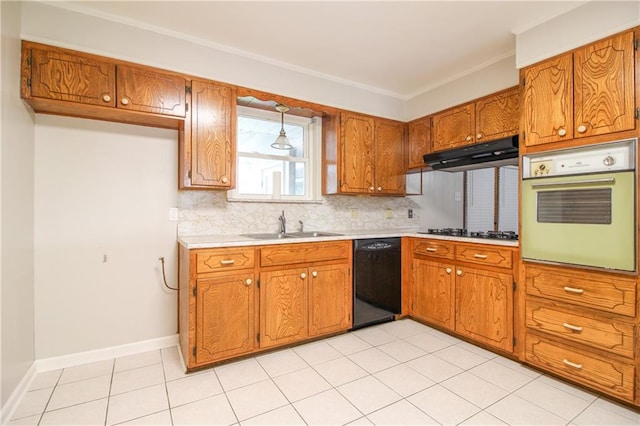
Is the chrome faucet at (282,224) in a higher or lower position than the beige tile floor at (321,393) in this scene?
higher

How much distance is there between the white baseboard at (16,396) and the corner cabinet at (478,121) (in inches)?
152

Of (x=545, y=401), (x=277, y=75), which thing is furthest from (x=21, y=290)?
(x=545, y=401)

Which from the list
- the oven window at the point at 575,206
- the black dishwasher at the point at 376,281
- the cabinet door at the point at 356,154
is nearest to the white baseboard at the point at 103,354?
the black dishwasher at the point at 376,281

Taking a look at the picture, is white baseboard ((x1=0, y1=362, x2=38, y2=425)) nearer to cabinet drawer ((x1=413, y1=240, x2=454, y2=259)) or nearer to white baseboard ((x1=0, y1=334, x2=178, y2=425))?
white baseboard ((x1=0, y1=334, x2=178, y2=425))

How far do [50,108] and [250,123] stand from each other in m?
1.57

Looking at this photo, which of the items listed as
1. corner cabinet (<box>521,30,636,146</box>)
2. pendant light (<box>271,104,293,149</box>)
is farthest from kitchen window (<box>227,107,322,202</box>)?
corner cabinet (<box>521,30,636,146</box>)

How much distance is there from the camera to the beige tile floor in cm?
172

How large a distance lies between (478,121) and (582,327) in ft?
6.21

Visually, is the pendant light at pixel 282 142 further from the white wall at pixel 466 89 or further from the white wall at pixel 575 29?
the white wall at pixel 575 29

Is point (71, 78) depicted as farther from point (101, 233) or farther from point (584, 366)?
point (584, 366)

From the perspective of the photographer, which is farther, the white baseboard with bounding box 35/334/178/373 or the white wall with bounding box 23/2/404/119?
the white baseboard with bounding box 35/334/178/373

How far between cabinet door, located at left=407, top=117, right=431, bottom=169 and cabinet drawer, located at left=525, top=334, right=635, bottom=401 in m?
2.03

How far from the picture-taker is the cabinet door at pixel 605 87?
72.3 inches

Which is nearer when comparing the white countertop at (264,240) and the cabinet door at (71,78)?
the cabinet door at (71,78)
